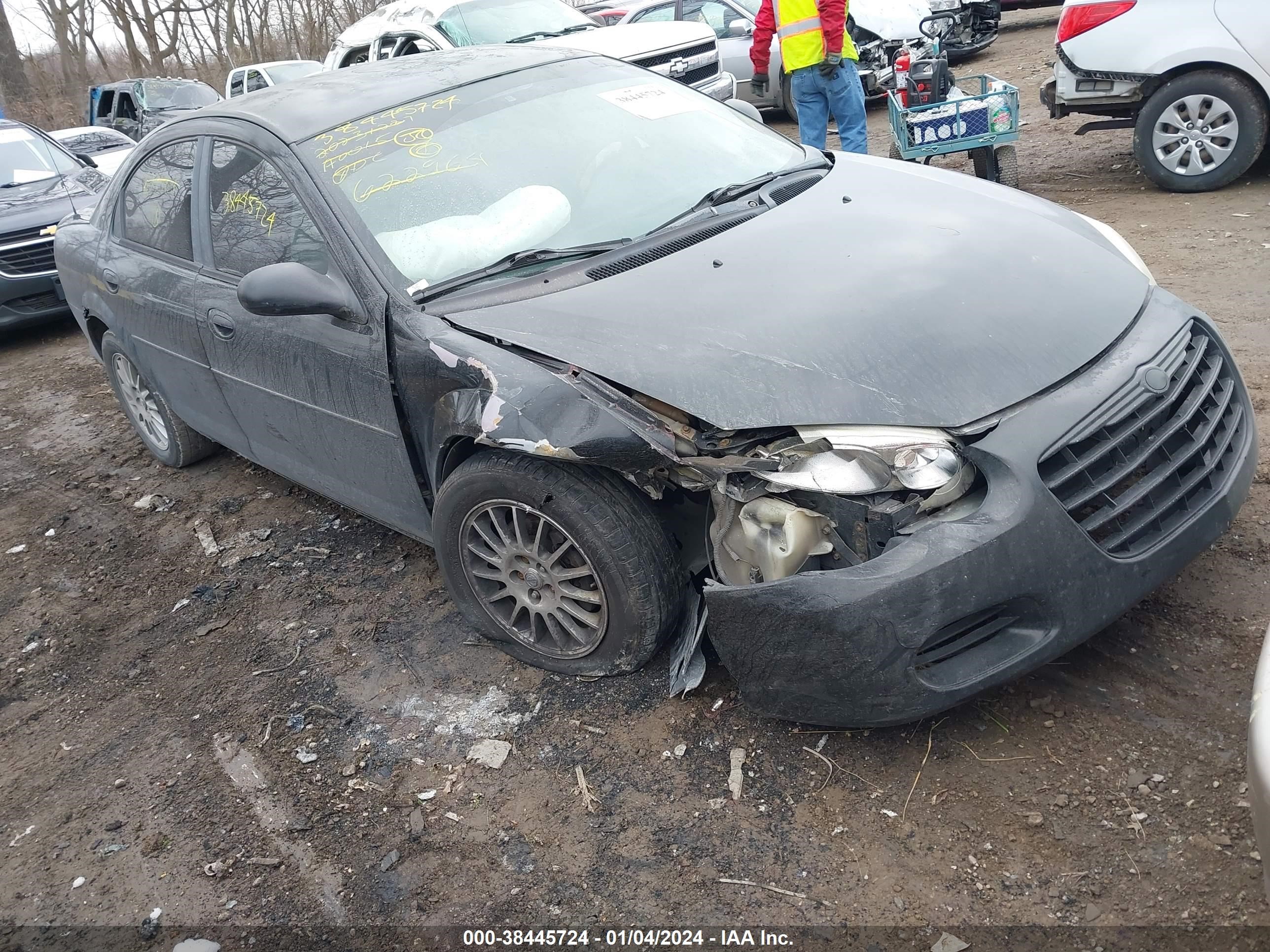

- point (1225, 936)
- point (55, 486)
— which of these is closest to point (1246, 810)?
point (1225, 936)

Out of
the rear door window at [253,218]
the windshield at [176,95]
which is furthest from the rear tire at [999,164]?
the windshield at [176,95]

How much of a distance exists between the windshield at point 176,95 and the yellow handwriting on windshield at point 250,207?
549 inches

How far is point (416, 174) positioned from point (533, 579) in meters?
1.37

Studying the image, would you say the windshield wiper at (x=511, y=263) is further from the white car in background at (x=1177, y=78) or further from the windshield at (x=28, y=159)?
the windshield at (x=28, y=159)

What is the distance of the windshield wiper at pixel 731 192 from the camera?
A: 3.27 m

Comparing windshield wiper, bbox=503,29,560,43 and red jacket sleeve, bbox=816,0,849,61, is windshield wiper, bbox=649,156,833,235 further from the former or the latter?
windshield wiper, bbox=503,29,560,43

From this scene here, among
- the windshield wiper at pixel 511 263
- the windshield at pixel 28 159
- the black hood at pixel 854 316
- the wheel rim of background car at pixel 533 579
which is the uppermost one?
the windshield at pixel 28 159

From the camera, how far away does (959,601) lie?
2223 millimetres

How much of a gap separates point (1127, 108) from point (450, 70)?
496cm

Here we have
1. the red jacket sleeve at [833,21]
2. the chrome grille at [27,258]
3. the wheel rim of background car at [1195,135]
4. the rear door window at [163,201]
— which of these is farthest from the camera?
the chrome grille at [27,258]

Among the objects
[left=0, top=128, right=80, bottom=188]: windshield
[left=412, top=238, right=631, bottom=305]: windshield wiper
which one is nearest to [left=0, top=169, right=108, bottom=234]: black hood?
[left=0, top=128, right=80, bottom=188]: windshield

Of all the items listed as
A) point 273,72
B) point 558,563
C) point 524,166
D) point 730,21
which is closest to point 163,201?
point 524,166

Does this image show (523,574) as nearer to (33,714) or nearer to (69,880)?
(69,880)

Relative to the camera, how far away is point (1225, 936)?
1965 mm
